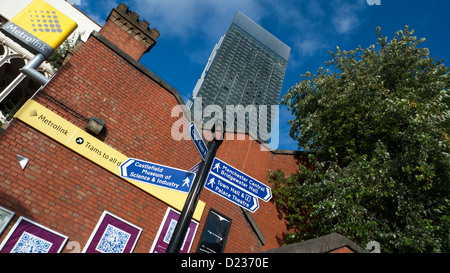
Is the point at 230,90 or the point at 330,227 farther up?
the point at 230,90

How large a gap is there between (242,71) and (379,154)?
106 metres

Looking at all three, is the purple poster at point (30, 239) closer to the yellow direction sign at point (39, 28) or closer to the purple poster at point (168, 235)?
the purple poster at point (168, 235)

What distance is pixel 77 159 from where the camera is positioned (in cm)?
626

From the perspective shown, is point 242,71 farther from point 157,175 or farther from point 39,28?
point 157,175

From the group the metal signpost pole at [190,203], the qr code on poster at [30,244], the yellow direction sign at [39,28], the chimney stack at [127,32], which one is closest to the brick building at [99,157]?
the qr code on poster at [30,244]

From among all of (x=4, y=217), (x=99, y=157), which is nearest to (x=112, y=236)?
(x=99, y=157)

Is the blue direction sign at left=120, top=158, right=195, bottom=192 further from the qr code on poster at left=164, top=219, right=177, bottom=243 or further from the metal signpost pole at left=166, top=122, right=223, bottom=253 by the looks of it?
the qr code on poster at left=164, top=219, right=177, bottom=243

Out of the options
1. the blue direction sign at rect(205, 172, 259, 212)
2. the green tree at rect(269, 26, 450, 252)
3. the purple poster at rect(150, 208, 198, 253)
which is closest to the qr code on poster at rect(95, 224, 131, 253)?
the purple poster at rect(150, 208, 198, 253)

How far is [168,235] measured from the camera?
23.0 feet

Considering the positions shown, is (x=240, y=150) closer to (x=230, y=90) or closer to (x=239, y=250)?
(x=239, y=250)

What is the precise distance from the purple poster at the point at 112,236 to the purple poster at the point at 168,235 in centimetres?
58

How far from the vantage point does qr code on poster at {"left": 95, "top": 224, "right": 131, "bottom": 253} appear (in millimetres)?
5995
